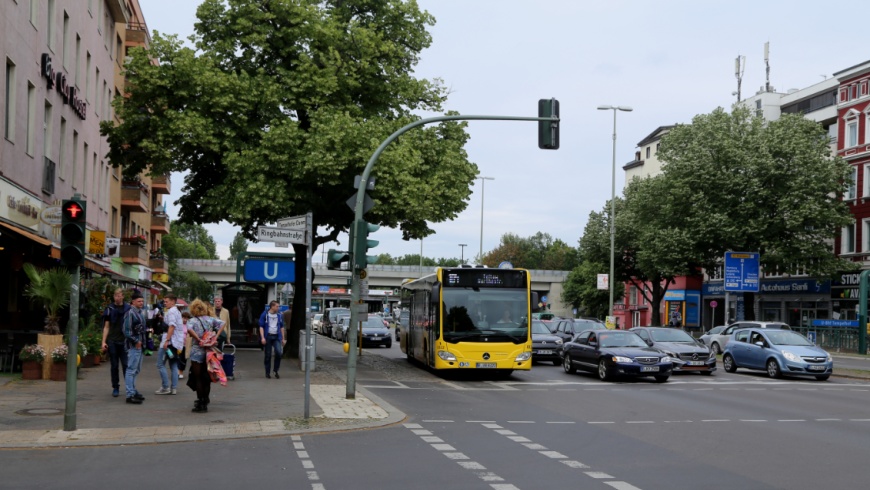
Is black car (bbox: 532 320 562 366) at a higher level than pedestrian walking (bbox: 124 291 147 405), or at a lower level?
lower

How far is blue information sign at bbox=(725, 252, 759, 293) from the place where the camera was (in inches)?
2046

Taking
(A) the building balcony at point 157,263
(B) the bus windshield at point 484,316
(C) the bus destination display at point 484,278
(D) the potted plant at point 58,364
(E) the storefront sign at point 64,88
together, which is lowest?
(D) the potted plant at point 58,364

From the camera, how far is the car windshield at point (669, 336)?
3019 cm

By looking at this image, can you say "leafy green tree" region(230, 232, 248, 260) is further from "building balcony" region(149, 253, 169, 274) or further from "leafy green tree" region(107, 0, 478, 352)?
"leafy green tree" region(107, 0, 478, 352)

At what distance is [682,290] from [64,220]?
73785 mm

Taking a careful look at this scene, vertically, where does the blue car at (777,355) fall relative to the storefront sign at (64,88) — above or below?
below

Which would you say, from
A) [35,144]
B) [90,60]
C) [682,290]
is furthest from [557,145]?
[682,290]

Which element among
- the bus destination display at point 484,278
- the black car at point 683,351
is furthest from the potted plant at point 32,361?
the black car at point 683,351

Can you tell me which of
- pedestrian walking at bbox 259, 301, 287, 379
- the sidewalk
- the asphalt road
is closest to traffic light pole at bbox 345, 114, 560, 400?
the sidewalk

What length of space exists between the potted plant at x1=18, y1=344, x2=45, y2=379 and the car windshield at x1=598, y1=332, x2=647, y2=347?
45.9 ft

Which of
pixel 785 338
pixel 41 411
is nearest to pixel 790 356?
pixel 785 338

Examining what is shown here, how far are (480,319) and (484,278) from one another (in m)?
1.15

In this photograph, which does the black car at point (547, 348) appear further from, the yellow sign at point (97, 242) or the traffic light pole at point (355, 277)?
the traffic light pole at point (355, 277)

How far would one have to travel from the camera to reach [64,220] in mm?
12617
